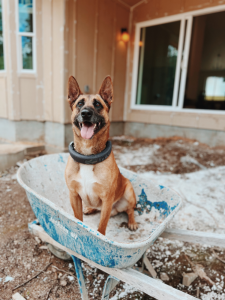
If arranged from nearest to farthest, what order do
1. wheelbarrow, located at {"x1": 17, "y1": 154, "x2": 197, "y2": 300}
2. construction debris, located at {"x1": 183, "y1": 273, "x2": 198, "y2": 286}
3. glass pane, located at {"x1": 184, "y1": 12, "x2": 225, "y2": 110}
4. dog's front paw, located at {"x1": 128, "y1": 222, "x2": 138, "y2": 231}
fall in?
wheelbarrow, located at {"x1": 17, "y1": 154, "x2": 197, "y2": 300} < construction debris, located at {"x1": 183, "y1": 273, "x2": 198, "y2": 286} < dog's front paw, located at {"x1": 128, "y1": 222, "x2": 138, "y2": 231} < glass pane, located at {"x1": 184, "y1": 12, "x2": 225, "y2": 110}

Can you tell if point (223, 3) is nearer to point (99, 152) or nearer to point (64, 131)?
point (64, 131)

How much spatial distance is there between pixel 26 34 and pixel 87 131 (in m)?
4.50

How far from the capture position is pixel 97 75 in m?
5.28

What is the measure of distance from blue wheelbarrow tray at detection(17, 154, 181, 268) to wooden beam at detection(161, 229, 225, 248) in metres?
0.13


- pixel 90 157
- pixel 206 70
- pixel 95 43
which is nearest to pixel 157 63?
pixel 206 70

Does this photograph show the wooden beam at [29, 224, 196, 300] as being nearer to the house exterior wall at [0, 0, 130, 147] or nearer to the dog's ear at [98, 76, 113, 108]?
the dog's ear at [98, 76, 113, 108]

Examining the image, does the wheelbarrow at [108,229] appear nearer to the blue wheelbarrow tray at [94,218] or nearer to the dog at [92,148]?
the blue wheelbarrow tray at [94,218]

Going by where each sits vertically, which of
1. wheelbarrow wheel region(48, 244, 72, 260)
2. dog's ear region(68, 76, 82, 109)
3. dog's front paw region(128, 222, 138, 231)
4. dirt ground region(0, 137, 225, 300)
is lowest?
dirt ground region(0, 137, 225, 300)

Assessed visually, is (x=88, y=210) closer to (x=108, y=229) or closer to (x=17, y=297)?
(x=108, y=229)

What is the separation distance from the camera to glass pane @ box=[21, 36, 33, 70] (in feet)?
15.6

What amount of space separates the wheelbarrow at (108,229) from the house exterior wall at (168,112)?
3812 millimetres

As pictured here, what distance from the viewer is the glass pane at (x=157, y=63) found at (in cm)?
562

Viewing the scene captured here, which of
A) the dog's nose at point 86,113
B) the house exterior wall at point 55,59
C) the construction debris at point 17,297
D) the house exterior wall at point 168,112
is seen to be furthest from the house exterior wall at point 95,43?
the construction debris at point 17,297

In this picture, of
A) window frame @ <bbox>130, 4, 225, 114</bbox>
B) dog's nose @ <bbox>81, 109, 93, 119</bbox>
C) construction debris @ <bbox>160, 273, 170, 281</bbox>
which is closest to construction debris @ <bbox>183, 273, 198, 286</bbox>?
construction debris @ <bbox>160, 273, 170, 281</bbox>
